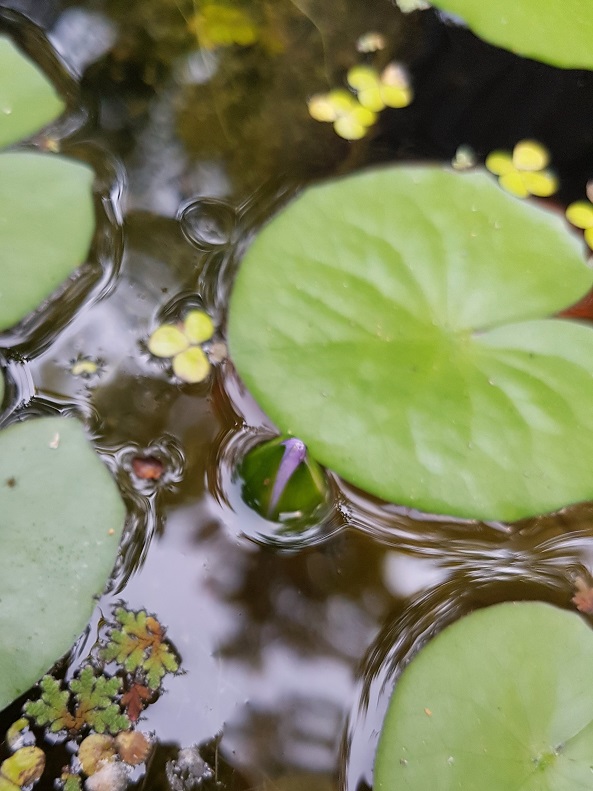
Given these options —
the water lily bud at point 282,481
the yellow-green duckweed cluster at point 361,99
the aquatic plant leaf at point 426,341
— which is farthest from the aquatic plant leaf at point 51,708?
the yellow-green duckweed cluster at point 361,99

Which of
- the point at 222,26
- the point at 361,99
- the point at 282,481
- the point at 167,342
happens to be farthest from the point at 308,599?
the point at 222,26

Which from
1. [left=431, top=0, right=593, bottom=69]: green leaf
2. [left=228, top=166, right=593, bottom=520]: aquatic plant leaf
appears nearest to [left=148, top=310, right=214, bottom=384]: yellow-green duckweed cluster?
[left=228, top=166, right=593, bottom=520]: aquatic plant leaf

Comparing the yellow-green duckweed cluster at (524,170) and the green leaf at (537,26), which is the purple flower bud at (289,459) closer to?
the yellow-green duckweed cluster at (524,170)

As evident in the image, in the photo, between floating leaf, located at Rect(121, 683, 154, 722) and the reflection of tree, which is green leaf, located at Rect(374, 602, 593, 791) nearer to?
the reflection of tree

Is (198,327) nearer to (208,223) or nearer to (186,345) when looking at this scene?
(186,345)

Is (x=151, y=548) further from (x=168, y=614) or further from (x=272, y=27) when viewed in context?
(x=272, y=27)

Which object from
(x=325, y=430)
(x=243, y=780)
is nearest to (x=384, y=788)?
(x=243, y=780)
